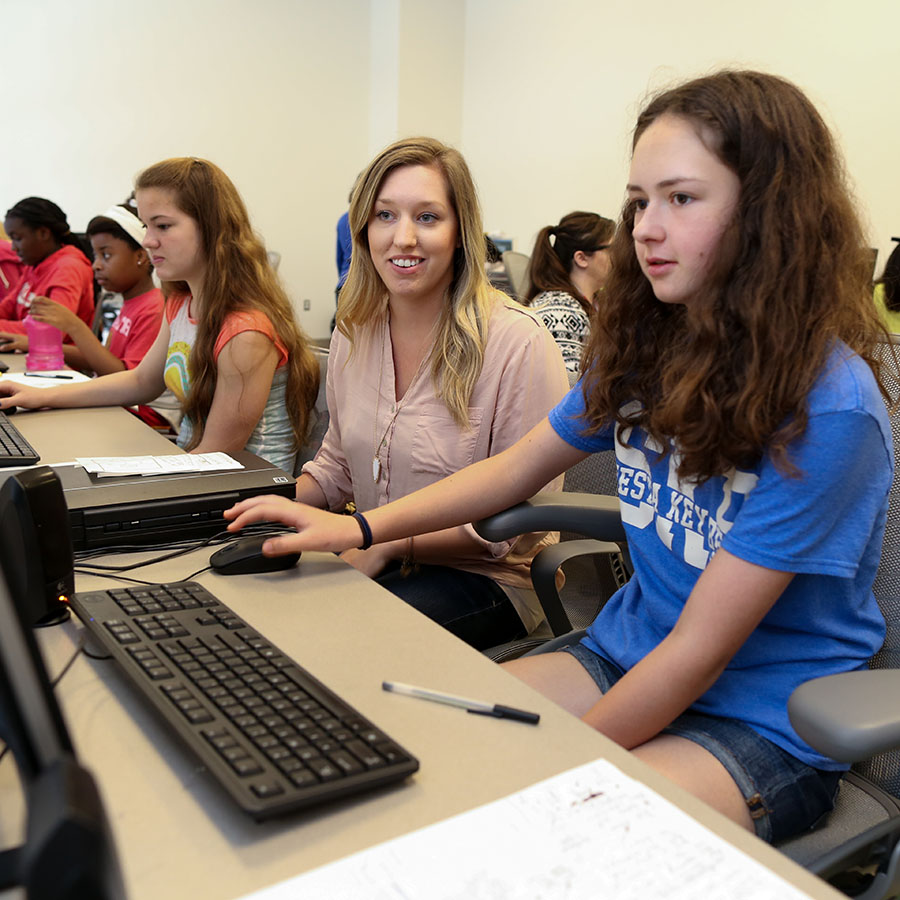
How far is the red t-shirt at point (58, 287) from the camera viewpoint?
3.50m

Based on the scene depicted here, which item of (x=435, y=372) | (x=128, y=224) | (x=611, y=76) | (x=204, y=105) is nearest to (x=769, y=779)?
(x=435, y=372)

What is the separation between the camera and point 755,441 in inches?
34.8

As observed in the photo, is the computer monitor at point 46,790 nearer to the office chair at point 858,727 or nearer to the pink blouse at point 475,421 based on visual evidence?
the office chair at point 858,727

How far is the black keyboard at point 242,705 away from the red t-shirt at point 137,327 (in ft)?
6.80

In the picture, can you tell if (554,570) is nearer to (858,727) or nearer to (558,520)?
(558,520)

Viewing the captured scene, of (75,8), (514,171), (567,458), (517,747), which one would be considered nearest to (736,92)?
(567,458)

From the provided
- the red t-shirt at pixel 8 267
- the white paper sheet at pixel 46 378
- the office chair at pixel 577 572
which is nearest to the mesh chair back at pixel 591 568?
the office chair at pixel 577 572

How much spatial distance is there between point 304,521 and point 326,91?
6.60m

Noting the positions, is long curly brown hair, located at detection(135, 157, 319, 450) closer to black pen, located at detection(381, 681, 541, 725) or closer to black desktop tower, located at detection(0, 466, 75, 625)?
black desktop tower, located at detection(0, 466, 75, 625)

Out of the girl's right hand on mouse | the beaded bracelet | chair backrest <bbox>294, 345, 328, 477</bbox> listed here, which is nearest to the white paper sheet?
the girl's right hand on mouse

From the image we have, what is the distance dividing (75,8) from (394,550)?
6100 mm

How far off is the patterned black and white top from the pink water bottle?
4.79 ft

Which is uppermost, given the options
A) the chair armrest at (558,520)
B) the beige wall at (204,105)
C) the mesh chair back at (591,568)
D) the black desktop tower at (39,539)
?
the beige wall at (204,105)

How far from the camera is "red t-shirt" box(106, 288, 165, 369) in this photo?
285 cm
